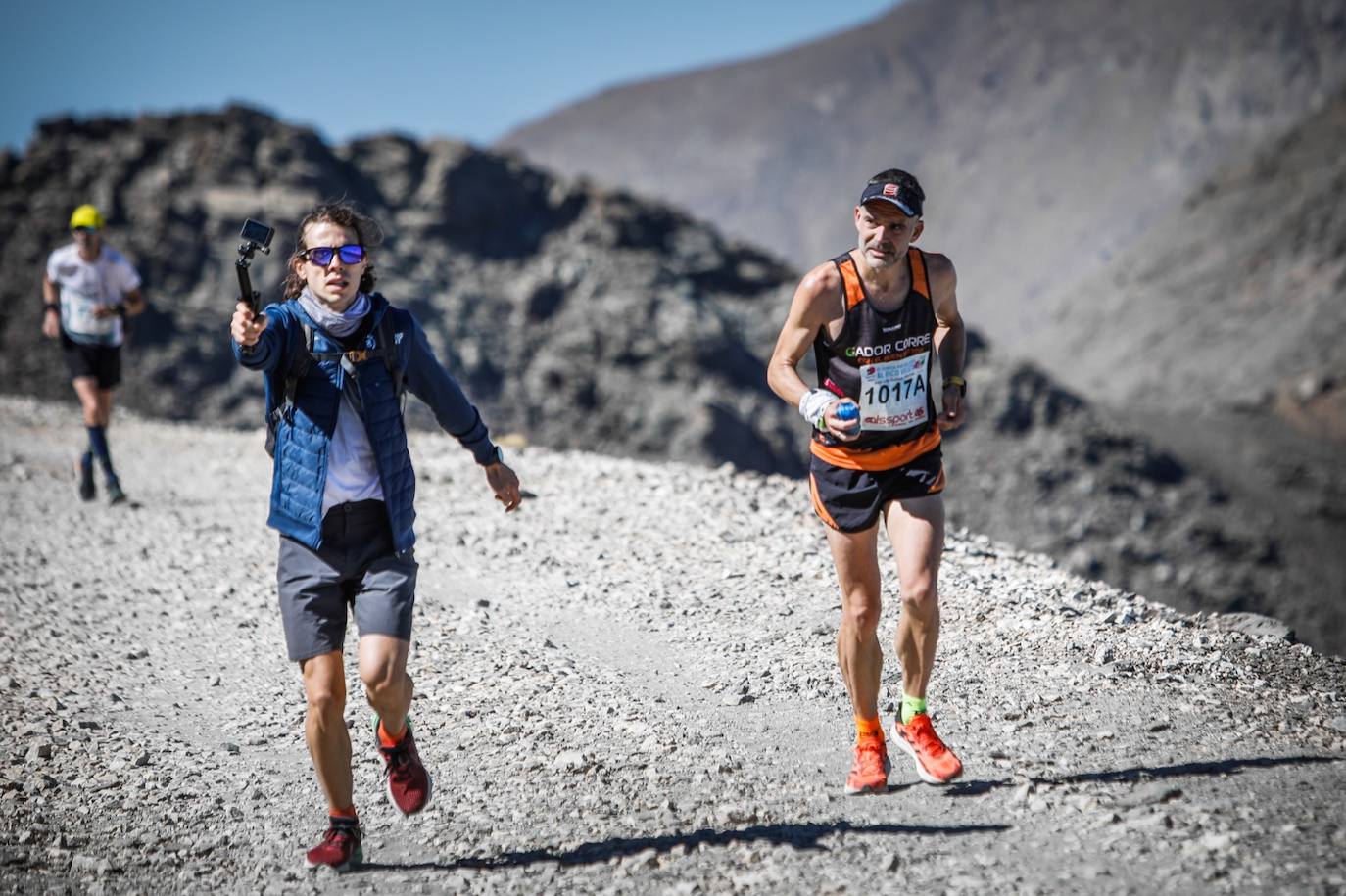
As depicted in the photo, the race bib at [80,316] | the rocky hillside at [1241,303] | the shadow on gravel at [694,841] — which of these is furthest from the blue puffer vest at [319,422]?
the rocky hillside at [1241,303]

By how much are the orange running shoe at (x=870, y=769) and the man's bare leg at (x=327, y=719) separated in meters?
1.92

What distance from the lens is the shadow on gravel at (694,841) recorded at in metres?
4.30

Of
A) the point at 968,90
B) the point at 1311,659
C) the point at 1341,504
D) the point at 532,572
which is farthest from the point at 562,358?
the point at 968,90

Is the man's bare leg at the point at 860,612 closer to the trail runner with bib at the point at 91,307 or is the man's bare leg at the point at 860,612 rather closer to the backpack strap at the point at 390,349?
the backpack strap at the point at 390,349

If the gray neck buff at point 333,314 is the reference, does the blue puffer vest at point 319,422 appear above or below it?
below

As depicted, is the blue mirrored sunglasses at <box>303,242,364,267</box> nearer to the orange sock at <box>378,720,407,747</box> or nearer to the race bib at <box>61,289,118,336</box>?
the orange sock at <box>378,720,407,747</box>

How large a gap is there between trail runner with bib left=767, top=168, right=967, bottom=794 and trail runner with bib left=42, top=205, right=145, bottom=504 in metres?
7.85

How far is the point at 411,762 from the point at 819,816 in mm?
1536

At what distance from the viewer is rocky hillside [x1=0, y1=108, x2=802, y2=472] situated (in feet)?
118

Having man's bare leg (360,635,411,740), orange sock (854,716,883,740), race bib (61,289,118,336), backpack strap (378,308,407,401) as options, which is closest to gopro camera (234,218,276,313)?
backpack strap (378,308,407,401)

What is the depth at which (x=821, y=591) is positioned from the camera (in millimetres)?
7516

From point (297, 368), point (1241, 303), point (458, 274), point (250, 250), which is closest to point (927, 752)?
point (297, 368)

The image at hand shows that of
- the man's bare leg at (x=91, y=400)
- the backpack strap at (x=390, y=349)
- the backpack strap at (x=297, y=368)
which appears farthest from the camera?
the man's bare leg at (x=91, y=400)

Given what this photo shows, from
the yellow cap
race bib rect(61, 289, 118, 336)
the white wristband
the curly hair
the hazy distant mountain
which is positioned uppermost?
the hazy distant mountain
